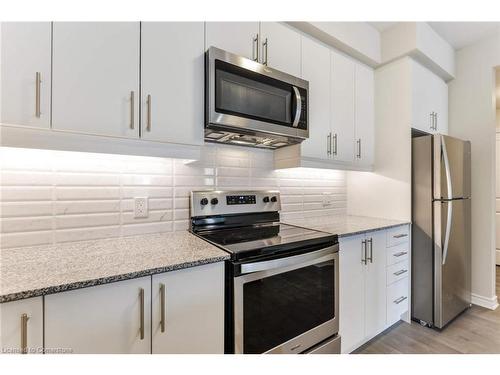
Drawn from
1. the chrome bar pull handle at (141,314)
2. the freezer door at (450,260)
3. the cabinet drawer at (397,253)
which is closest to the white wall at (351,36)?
the freezer door at (450,260)

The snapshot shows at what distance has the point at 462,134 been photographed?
254 cm

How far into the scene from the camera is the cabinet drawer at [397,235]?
1906mm

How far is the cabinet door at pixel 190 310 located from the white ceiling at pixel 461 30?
2.45 meters

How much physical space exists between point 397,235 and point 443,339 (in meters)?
0.84

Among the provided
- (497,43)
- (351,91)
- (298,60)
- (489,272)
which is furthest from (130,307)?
(497,43)

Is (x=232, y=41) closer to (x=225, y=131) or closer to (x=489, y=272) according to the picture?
(x=225, y=131)

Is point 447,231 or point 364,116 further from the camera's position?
point 364,116

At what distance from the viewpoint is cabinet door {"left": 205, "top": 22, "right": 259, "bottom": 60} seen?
1358 mm

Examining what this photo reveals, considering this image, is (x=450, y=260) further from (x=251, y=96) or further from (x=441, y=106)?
(x=251, y=96)

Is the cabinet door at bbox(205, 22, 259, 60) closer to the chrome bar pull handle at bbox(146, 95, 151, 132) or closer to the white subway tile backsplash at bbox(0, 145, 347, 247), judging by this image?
the chrome bar pull handle at bbox(146, 95, 151, 132)

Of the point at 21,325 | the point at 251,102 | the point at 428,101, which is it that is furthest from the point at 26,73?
the point at 428,101

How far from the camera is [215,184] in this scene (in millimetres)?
1724

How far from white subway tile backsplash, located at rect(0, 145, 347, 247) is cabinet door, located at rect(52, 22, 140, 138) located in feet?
1.09

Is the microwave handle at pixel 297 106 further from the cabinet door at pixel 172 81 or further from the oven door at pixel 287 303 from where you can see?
the oven door at pixel 287 303
